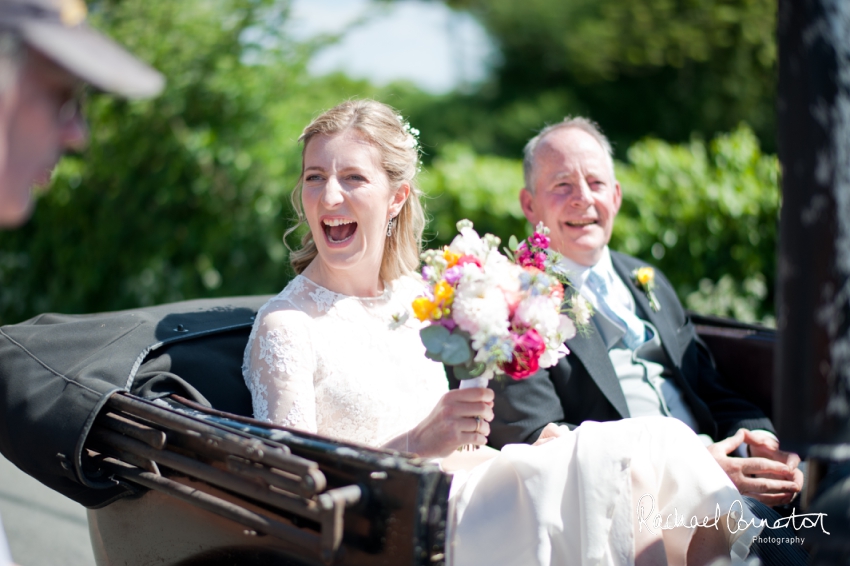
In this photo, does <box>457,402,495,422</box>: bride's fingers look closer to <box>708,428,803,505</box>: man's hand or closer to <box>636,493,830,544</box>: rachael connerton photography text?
<box>636,493,830,544</box>: rachael connerton photography text

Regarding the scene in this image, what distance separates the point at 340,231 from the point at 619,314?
1.28 metres

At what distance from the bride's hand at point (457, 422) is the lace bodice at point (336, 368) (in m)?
0.28

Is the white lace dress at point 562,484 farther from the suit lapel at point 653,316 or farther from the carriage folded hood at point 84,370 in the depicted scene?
the suit lapel at point 653,316

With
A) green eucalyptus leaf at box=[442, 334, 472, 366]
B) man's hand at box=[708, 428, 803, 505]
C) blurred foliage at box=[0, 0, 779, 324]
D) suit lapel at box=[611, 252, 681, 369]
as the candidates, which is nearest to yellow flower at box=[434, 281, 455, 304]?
green eucalyptus leaf at box=[442, 334, 472, 366]

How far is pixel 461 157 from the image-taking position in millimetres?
6156

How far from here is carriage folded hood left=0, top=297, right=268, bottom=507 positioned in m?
2.02

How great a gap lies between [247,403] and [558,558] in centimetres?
109

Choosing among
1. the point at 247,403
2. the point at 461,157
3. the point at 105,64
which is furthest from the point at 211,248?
the point at 105,64

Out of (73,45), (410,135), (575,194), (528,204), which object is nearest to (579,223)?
(575,194)

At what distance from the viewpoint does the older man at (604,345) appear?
2783 millimetres

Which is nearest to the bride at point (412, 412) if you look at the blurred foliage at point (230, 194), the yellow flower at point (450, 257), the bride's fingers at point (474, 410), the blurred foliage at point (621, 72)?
the bride's fingers at point (474, 410)

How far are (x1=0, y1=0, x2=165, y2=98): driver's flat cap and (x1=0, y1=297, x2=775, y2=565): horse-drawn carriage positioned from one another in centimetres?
82

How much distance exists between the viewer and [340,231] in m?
2.57

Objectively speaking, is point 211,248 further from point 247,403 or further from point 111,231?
point 247,403
